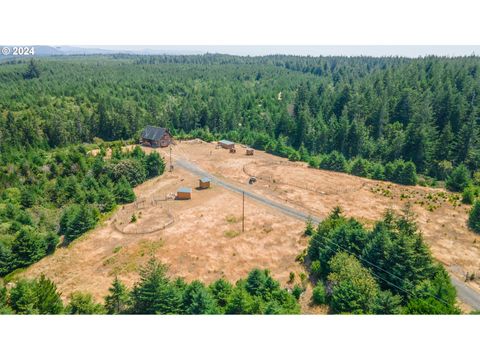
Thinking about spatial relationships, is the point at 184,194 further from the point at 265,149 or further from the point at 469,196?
the point at 469,196

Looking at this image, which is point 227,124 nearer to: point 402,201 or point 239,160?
point 239,160

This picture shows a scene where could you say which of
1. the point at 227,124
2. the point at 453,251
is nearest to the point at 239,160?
the point at 227,124

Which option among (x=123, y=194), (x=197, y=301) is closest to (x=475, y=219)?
(x=197, y=301)

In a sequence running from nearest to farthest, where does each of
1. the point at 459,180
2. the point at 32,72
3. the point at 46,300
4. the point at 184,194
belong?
the point at 46,300, the point at 184,194, the point at 459,180, the point at 32,72

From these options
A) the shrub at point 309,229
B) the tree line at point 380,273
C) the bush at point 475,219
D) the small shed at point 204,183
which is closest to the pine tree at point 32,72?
the small shed at point 204,183

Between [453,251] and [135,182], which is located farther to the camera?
[135,182]

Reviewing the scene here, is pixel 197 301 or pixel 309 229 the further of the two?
pixel 309 229

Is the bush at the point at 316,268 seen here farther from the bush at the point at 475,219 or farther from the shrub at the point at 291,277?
the bush at the point at 475,219
